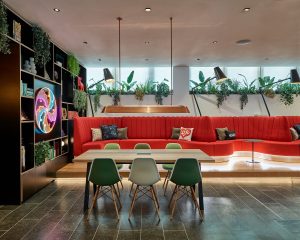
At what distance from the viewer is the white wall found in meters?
8.03

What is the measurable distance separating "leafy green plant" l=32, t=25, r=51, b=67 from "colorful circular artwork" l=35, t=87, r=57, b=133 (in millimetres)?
551

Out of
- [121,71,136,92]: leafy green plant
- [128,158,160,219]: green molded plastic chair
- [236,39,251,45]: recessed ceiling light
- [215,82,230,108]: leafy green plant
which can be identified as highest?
[236,39,251,45]: recessed ceiling light

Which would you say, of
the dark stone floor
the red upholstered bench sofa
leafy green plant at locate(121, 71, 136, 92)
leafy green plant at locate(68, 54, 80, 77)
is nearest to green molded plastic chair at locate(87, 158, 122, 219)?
the dark stone floor

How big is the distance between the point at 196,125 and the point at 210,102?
4.78 ft


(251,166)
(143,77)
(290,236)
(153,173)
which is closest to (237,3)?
(153,173)

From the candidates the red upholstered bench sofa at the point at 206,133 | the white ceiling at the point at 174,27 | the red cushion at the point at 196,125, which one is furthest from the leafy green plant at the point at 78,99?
the red cushion at the point at 196,125

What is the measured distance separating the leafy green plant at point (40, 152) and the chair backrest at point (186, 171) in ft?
8.07

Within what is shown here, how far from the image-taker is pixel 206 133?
22.4 feet

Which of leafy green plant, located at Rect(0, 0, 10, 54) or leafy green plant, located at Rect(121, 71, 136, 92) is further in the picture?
leafy green plant, located at Rect(121, 71, 136, 92)

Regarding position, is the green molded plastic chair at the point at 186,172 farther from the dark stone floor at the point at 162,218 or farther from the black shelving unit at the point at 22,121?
the black shelving unit at the point at 22,121

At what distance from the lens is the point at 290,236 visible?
2773 millimetres

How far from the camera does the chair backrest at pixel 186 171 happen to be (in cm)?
324

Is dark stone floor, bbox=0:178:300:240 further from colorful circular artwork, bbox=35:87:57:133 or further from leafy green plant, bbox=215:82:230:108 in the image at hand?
leafy green plant, bbox=215:82:230:108

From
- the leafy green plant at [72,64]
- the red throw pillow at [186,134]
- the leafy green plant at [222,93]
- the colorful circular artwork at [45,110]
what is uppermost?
the leafy green plant at [72,64]
